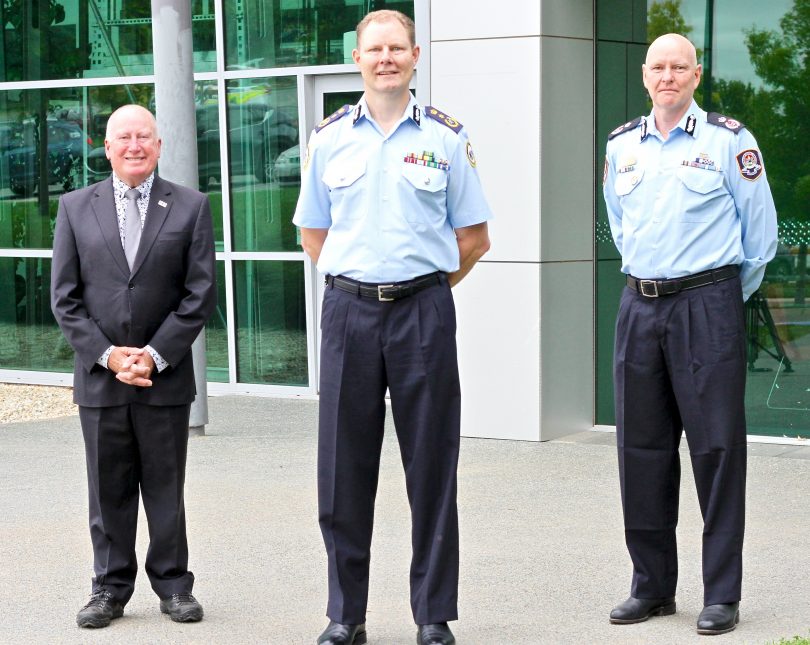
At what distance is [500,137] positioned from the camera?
9156 mm

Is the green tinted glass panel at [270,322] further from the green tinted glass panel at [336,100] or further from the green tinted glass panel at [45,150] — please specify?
the green tinted glass panel at [45,150]

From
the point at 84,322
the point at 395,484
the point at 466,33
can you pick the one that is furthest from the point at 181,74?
the point at 84,322

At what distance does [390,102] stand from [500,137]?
436cm

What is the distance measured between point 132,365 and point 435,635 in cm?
146

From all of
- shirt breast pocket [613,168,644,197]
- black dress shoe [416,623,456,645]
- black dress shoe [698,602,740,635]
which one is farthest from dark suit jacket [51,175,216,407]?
black dress shoe [698,602,740,635]

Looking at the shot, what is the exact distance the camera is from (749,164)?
515 centimetres

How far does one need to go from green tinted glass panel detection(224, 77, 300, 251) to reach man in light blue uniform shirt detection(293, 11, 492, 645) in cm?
646

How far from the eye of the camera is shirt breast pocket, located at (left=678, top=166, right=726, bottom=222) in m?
5.12

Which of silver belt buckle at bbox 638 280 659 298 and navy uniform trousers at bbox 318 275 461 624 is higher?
silver belt buckle at bbox 638 280 659 298

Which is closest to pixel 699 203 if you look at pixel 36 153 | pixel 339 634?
pixel 339 634

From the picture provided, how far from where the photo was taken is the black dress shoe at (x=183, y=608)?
5.31 metres

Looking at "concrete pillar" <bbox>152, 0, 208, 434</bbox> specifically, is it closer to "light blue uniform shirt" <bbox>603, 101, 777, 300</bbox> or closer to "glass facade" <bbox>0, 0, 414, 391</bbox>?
"glass facade" <bbox>0, 0, 414, 391</bbox>

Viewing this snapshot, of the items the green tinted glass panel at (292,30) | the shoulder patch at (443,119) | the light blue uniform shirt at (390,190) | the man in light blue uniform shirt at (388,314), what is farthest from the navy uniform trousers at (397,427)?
the green tinted glass panel at (292,30)

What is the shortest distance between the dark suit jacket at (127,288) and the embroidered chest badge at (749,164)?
6.52 ft
